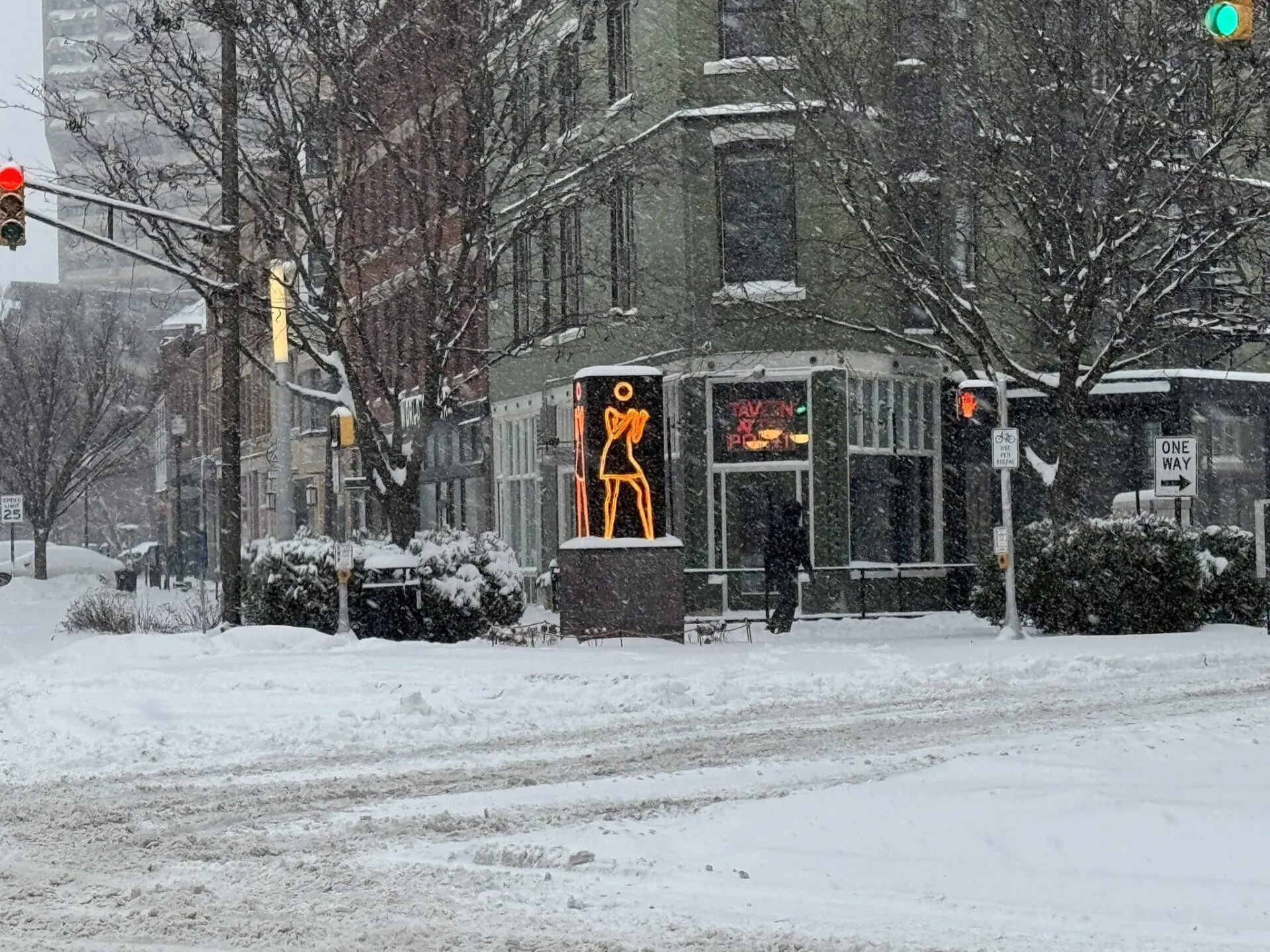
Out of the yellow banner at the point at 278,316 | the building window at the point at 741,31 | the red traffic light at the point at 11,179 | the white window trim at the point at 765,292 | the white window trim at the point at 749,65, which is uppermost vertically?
the building window at the point at 741,31

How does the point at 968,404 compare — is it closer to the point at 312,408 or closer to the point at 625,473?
the point at 625,473

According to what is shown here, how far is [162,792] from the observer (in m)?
10.1

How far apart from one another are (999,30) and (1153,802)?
A: 709 inches

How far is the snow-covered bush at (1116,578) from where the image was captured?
21078mm

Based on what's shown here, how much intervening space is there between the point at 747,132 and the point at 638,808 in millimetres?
21270

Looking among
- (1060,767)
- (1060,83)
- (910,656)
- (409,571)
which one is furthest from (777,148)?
(1060,767)

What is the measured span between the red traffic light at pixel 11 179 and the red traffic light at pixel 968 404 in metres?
10.5

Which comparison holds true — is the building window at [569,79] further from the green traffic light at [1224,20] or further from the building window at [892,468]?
the green traffic light at [1224,20]

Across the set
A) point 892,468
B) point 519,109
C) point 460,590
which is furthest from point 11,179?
point 892,468

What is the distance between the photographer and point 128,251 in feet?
69.2

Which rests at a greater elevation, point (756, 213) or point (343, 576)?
point (756, 213)

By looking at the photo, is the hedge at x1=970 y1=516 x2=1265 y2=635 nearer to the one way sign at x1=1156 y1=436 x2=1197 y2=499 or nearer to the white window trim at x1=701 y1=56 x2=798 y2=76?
Result: the one way sign at x1=1156 y1=436 x2=1197 y2=499

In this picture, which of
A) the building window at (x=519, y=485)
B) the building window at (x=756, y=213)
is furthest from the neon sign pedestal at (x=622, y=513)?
the building window at (x=519, y=485)

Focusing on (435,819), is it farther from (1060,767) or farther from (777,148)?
(777,148)
